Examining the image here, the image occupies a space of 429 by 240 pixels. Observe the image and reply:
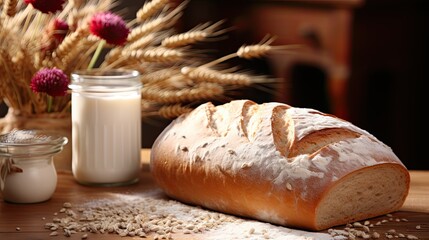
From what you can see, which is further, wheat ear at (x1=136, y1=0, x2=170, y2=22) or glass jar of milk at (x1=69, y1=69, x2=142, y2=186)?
wheat ear at (x1=136, y1=0, x2=170, y2=22)

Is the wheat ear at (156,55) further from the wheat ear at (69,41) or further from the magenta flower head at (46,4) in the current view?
the magenta flower head at (46,4)

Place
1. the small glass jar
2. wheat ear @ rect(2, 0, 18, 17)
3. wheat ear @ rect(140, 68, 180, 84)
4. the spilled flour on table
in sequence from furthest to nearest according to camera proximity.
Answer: wheat ear @ rect(140, 68, 180, 84)
wheat ear @ rect(2, 0, 18, 17)
the small glass jar
the spilled flour on table

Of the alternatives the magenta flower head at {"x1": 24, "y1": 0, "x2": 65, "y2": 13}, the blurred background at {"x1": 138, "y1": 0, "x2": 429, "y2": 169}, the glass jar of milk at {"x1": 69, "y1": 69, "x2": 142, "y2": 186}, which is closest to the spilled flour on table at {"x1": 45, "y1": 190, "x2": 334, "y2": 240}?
the glass jar of milk at {"x1": 69, "y1": 69, "x2": 142, "y2": 186}

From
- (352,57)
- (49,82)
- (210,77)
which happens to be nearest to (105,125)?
(49,82)

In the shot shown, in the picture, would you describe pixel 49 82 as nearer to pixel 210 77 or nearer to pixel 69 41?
pixel 69 41

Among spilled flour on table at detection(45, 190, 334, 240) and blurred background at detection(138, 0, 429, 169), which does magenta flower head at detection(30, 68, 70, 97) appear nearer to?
spilled flour on table at detection(45, 190, 334, 240)
